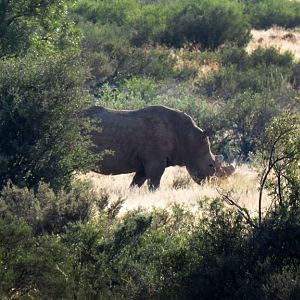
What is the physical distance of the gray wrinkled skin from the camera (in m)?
15.9

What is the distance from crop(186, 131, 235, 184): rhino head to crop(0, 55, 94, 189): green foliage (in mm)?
4634

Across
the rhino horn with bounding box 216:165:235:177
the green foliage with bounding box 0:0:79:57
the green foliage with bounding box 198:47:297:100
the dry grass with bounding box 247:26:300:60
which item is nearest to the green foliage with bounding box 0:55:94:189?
the green foliage with bounding box 0:0:79:57

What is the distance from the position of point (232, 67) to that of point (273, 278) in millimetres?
24289

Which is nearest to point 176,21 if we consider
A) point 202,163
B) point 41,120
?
point 202,163

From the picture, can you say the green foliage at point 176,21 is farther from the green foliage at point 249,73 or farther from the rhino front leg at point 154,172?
the rhino front leg at point 154,172

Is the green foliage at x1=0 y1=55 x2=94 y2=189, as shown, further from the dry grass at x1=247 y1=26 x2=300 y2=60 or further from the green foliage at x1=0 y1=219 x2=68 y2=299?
the dry grass at x1=247 y1=26 x2=300 y2=60

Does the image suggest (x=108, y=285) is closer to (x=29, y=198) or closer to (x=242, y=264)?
(x=242, y=264)

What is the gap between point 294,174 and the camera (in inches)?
354

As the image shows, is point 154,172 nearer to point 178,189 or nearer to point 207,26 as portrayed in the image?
point 178,189

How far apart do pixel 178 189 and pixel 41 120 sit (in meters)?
4.59

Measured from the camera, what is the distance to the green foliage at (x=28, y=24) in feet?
56.9

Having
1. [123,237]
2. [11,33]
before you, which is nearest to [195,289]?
[123,237]

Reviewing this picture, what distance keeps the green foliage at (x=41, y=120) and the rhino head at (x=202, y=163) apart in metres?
4.63

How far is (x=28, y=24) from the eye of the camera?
17812mm
